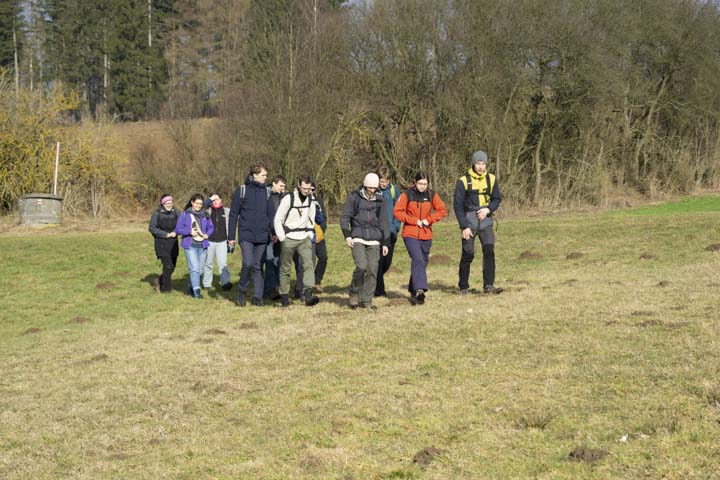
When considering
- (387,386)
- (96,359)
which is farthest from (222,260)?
(387,386)

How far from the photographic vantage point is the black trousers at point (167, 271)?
1653 cm

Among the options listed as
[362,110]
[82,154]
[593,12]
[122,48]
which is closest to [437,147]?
[362,110]

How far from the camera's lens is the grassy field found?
Result: 19.3ft

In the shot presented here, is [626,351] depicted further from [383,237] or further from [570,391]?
[383,237]

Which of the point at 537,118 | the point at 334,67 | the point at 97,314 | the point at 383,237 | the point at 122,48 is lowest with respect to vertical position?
the point at 97,314

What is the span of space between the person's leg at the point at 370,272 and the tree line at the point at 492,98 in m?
21.7

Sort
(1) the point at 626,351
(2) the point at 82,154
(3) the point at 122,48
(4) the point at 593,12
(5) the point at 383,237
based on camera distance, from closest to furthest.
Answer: (1) the point at 626,351
(5) the point at 383,237
(4) the point at 593,12
(2) the point at 82,154
(3) the point at 122,48

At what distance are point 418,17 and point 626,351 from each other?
27152mm

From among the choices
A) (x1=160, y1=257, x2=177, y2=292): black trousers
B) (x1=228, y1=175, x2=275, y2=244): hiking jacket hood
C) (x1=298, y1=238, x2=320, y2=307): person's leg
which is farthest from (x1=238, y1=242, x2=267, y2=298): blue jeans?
(x1=160, y1=257, x2=177, y2=292): black trousers

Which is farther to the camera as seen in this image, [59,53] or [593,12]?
[59,53]

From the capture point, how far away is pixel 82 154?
1517 inches

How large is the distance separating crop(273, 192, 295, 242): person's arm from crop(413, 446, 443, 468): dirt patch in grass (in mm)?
7498

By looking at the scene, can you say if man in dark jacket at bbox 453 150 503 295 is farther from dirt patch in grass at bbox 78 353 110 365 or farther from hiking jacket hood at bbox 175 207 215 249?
hiking jacket hood at bbox 175 207 215 249

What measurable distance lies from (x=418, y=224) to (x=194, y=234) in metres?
5.32
